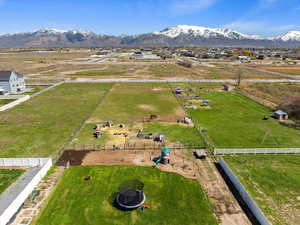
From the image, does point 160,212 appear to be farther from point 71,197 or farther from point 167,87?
point 167,87

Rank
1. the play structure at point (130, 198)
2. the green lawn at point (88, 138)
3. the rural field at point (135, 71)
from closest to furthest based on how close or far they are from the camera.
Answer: the play structure at point (130, 198) < the green lawn at point (88, 138) < the rural field at point (135, 71)

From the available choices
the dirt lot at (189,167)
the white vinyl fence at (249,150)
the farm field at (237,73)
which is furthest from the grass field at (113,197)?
the farm field at (237,73)

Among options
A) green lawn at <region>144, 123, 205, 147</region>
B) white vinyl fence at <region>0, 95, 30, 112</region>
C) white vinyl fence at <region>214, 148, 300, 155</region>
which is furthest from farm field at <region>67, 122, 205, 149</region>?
white vinyl fence at <region>0, 95, 30, 112</region>

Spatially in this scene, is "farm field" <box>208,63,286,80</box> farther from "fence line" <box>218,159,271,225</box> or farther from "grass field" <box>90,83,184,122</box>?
"fence line" <box>218,159,271,225</box>

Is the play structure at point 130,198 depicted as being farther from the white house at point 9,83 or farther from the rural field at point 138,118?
the white house at point 9,83

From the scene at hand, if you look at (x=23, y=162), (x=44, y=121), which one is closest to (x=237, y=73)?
(x=44, y=121)

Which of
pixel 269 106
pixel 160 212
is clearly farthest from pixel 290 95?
pixel 160 212
